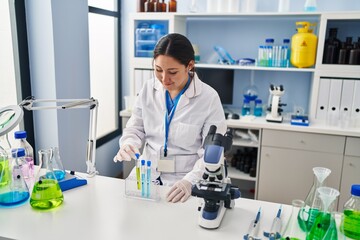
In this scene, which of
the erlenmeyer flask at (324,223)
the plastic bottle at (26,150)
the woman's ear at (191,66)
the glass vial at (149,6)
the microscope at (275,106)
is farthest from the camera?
the glass vial at (149,6)

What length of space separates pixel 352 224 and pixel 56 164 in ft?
3.78

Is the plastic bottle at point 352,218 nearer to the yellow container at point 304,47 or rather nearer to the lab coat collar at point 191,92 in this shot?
the lab coat collar at point 191,92

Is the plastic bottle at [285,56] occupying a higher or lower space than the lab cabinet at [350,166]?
higher

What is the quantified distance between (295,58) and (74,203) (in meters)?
2.13

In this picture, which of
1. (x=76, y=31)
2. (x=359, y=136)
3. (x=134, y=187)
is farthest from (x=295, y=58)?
(x=134, y=187)

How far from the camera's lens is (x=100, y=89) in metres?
3.22

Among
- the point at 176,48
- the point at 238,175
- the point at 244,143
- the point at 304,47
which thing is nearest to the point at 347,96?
the point at 304,47

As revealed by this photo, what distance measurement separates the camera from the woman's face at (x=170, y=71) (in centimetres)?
154

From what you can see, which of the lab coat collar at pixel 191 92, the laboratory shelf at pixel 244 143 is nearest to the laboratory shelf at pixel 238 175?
the laboratory shelf at pixel 244 143

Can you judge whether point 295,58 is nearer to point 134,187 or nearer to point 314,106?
point 314,106

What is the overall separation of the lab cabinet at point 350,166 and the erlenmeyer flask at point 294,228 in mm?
1541

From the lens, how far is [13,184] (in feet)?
4.30

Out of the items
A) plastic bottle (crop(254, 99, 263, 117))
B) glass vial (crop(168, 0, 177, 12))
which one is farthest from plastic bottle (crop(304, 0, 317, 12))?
glass vial (crop(168, 0, 177, 12))

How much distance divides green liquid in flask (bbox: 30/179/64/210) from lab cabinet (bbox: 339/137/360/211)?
2107 mm
